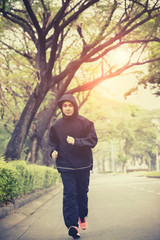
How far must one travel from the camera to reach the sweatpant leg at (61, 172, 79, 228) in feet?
14.8

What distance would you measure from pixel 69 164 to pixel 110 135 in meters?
33.4

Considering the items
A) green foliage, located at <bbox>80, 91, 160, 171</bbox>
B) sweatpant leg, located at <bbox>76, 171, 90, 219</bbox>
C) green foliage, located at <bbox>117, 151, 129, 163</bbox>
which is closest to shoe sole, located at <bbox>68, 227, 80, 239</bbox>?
sweatpant leg, located at <bbox>76, 171, 90, 219</bbox>

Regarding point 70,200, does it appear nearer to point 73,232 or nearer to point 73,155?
point 73,232

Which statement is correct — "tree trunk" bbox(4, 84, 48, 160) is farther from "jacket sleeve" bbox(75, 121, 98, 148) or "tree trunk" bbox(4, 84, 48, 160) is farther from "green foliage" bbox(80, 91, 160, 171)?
"green foliage" bbox(80, 91, 160, 171)

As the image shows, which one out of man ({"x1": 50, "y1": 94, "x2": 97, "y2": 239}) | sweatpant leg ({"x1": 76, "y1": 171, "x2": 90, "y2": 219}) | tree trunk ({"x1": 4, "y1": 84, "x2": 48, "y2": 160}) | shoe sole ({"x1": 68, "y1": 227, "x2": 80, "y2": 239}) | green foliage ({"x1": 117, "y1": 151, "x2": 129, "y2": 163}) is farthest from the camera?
green foliage ({"x1": 117, "y1": 151, "x2": 129, "y2": 163})

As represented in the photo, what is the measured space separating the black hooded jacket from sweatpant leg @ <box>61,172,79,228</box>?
0.13 m

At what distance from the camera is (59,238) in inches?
182

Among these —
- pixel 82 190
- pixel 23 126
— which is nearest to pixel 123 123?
pixel 23 126

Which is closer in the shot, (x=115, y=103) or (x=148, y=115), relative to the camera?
(x=115, y=103)

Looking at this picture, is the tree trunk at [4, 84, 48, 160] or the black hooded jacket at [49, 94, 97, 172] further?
the tree trunk at [4, 84, 48, 160]

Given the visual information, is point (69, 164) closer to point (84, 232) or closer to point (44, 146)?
point (84, 232)

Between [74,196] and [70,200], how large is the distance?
80 millimetres

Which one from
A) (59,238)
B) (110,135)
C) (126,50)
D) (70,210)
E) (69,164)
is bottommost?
(59,238)

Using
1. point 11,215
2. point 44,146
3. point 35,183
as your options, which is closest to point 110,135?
point 44,146
